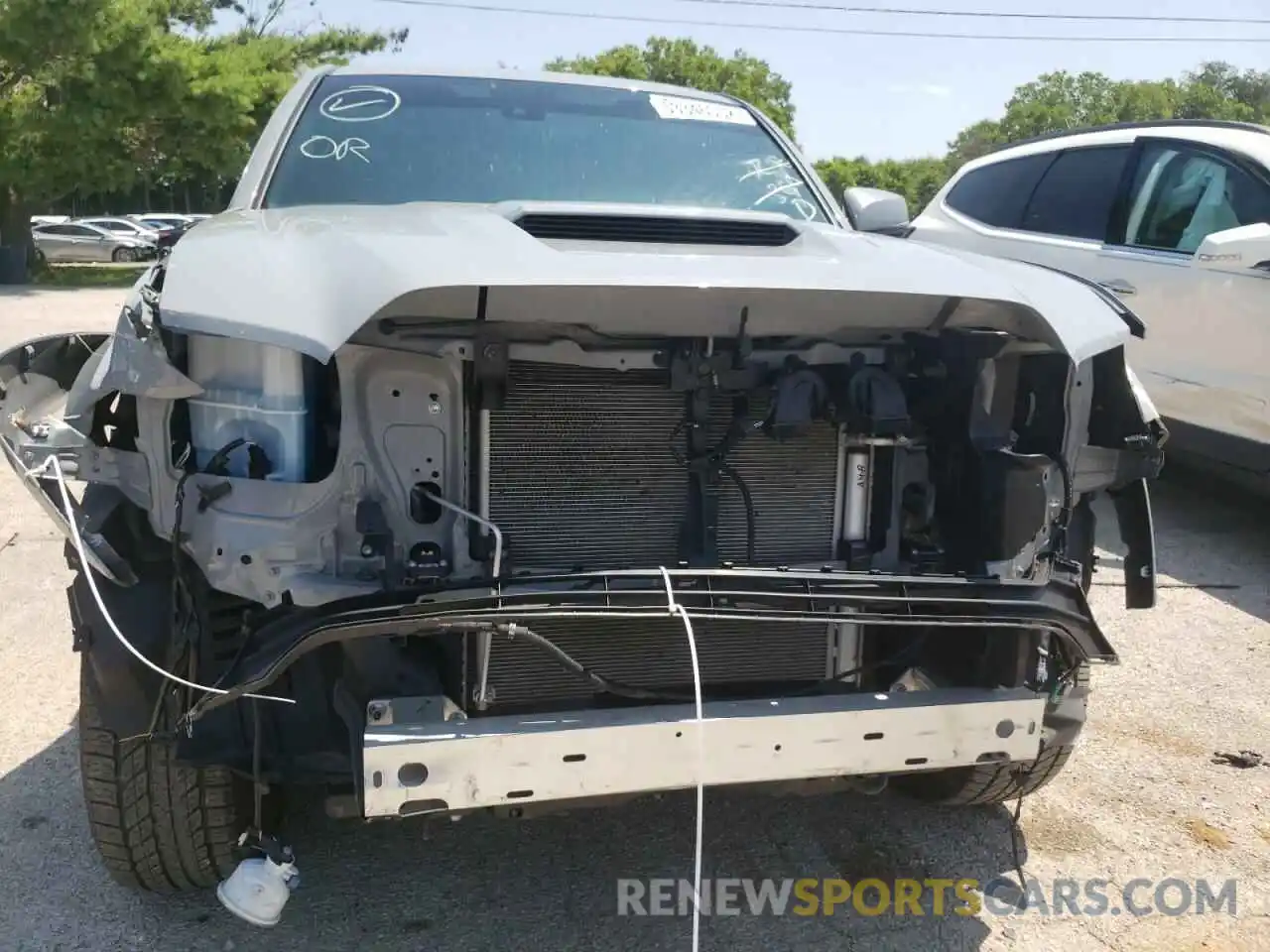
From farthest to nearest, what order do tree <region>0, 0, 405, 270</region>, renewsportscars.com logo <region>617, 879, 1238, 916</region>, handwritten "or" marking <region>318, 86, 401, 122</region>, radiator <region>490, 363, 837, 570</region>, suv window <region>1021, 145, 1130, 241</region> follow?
tree <region>0, 0, 405, 270</region>, suv window <region>1021, 145, 1130, 241</region>, handwritten "or" marking <region>318, 86, 401, 122</region>, renewsportscars.com logo <region>617, 879, 1238, 916</region>, radiator <region>490, 363, 837, 570</region>

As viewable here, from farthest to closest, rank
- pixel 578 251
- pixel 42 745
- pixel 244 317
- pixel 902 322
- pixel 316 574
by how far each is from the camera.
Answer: pixel 42 745 < pixel 902 322 < pixel 578 251 < pixel 316 574 < pixel 244 317

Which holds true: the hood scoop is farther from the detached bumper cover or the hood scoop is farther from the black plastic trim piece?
the detached bumper cover

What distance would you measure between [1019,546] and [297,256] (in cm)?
162

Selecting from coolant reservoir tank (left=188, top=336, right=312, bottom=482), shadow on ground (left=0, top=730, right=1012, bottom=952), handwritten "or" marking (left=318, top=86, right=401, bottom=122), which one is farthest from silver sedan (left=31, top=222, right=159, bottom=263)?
coolant reservoir tank (left=188, top=336, right=312, bottom=482)

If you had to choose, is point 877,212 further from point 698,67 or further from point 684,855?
point 698,67

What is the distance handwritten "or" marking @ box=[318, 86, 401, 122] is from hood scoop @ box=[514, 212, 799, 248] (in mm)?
1141

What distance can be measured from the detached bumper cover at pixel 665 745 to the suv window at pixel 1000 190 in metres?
5.17

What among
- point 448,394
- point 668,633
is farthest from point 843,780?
point 448,394

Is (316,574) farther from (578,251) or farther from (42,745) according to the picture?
(42,745)

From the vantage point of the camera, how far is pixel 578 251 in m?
2.24

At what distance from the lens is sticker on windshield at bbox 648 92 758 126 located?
3781 mm

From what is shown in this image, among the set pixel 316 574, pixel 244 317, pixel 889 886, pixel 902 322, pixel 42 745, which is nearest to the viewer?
pixel 244 317

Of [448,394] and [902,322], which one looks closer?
[448,394]

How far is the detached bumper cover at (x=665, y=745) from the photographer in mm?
2006
